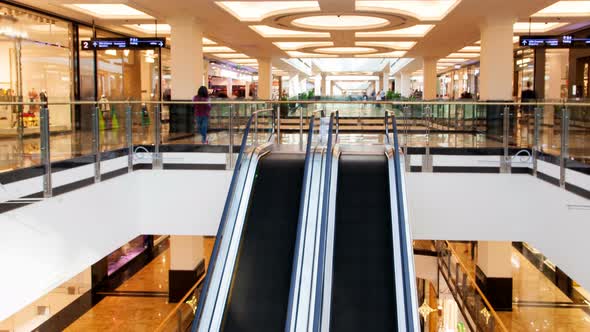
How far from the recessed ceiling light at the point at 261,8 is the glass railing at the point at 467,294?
27.6 ft

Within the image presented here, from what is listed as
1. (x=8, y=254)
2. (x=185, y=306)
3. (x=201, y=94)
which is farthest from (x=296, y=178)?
(x=201, y=94)

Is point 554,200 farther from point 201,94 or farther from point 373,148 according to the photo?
point 201,94

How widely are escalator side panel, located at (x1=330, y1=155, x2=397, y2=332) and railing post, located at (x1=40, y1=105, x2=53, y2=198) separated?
3.65 meters

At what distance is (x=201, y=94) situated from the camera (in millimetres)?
15898

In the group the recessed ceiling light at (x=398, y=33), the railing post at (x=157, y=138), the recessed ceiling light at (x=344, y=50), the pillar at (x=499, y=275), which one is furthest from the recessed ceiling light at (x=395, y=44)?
the railing post at (x=157, y=138)

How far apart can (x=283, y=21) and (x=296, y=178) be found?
10.8 meters

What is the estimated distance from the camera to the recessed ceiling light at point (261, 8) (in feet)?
54.8

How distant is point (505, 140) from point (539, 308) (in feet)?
24.2

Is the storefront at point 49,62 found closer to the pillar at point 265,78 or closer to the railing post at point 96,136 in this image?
the railing post at point 96,136

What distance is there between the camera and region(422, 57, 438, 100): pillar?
32.4 m

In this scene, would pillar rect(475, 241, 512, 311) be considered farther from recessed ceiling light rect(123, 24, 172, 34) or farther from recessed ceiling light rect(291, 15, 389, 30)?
recessed ceiling light rect(123, 24, 172, 34)

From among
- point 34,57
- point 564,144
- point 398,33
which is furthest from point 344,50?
point 564,144

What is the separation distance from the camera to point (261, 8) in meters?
17.9

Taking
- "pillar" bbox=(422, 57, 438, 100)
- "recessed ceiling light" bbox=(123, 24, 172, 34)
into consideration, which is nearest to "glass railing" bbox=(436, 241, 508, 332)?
"pillar" bbox=(422, 57, 438, 100)
